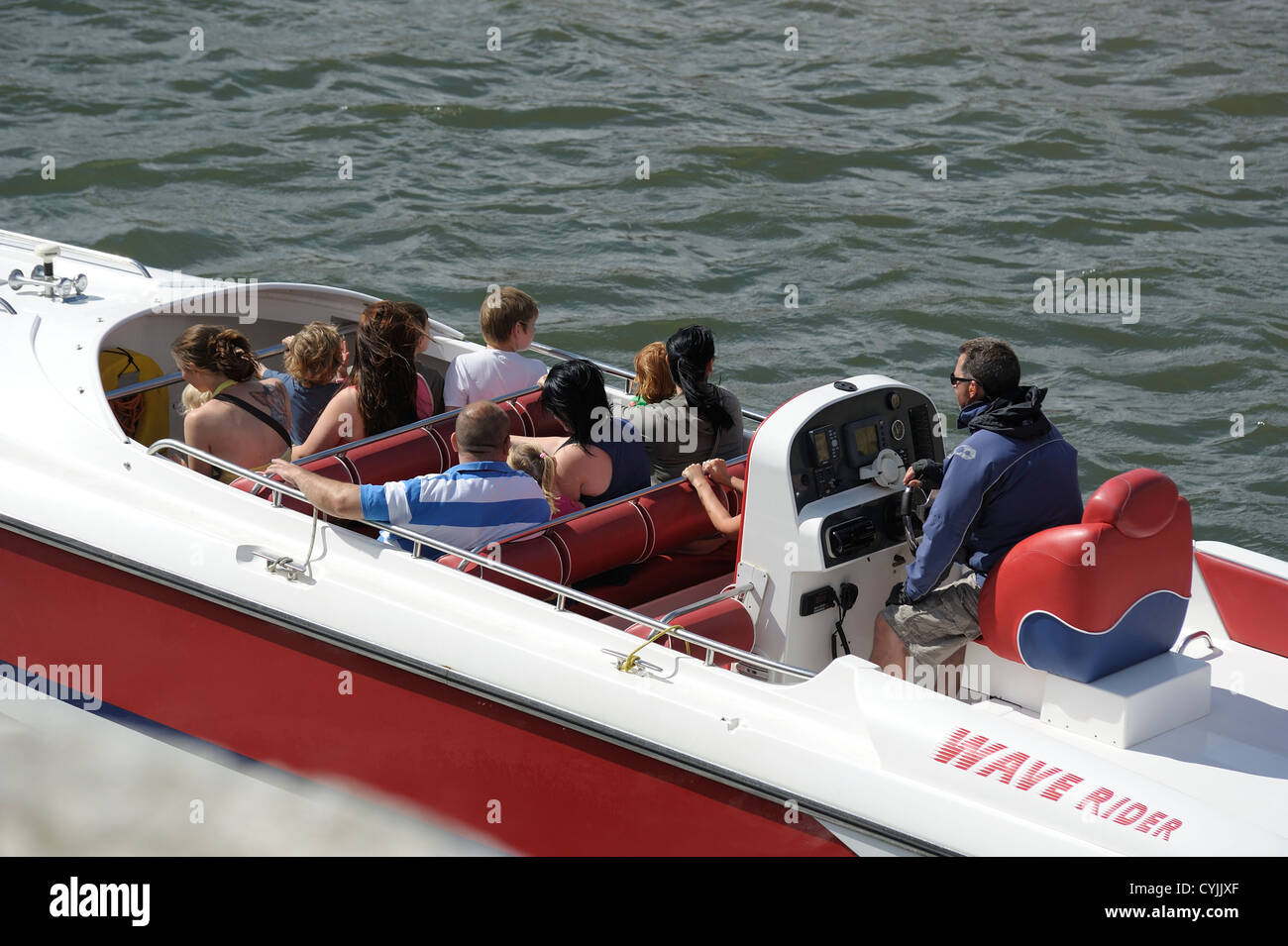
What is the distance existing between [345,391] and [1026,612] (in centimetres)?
238

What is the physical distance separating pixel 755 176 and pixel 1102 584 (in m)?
7.60

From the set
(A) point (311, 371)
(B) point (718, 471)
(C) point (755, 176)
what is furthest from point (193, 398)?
(C) point (755, 176)

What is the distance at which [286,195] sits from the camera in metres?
10.7

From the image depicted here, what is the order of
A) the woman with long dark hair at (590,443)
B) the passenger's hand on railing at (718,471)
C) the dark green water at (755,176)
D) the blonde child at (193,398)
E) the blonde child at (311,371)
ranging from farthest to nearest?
the dark green water at (755,176)
the blonde child at (311,371)
the blonde child at (193,398)
the passenger's hand on railing at (718,471)
the woman with long dark hair at (590,443)

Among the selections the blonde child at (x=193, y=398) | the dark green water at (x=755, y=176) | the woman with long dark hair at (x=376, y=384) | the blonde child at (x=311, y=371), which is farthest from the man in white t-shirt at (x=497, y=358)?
the dark green water at (x=755, y=176)

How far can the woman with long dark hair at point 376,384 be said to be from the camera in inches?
190

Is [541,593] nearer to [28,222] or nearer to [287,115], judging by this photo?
[28,222]

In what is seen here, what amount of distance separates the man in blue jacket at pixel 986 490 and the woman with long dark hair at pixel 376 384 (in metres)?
1.88

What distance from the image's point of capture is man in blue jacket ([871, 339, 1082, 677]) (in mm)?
3947

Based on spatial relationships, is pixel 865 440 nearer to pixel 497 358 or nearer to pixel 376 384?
pixel 497 358

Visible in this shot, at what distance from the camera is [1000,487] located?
3.97m

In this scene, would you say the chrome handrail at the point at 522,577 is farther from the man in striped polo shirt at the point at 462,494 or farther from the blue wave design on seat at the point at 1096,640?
the blue wave design on seat at the point at 1096,640
